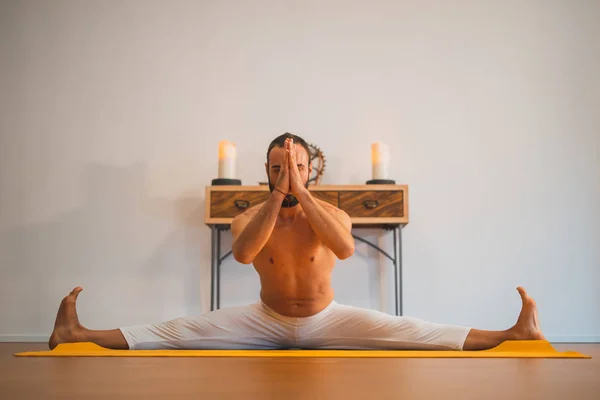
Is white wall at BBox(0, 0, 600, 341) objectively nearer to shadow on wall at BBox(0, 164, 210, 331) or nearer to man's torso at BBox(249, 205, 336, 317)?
shadow on wall at BBox(0, 164, 210, 331)

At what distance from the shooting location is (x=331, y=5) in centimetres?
349

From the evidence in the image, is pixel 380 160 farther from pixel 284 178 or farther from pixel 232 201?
pixel 284 178

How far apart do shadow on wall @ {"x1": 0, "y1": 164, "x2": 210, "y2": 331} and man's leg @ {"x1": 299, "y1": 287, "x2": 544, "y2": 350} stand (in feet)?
4.49

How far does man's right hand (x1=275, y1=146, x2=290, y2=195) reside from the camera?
1.94 metres

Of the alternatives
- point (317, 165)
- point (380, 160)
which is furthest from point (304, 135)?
point (380, 160)

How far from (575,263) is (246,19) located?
2346mm

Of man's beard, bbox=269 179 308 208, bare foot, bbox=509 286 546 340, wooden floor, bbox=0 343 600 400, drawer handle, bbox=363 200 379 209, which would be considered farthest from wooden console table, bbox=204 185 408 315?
wooden floor, bbox=0 343 600 400

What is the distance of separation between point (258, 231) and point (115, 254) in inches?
64.0

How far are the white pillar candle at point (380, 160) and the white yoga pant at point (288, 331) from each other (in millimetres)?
1158

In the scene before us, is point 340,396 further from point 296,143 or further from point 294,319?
point 296,143

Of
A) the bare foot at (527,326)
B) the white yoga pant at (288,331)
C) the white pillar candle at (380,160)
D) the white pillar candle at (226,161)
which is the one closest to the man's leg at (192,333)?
the white yoga pant at (288,331)

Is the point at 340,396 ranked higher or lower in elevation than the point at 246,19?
lower

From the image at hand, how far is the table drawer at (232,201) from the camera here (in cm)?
288

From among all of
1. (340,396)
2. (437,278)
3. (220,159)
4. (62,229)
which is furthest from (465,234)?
(340,396)
